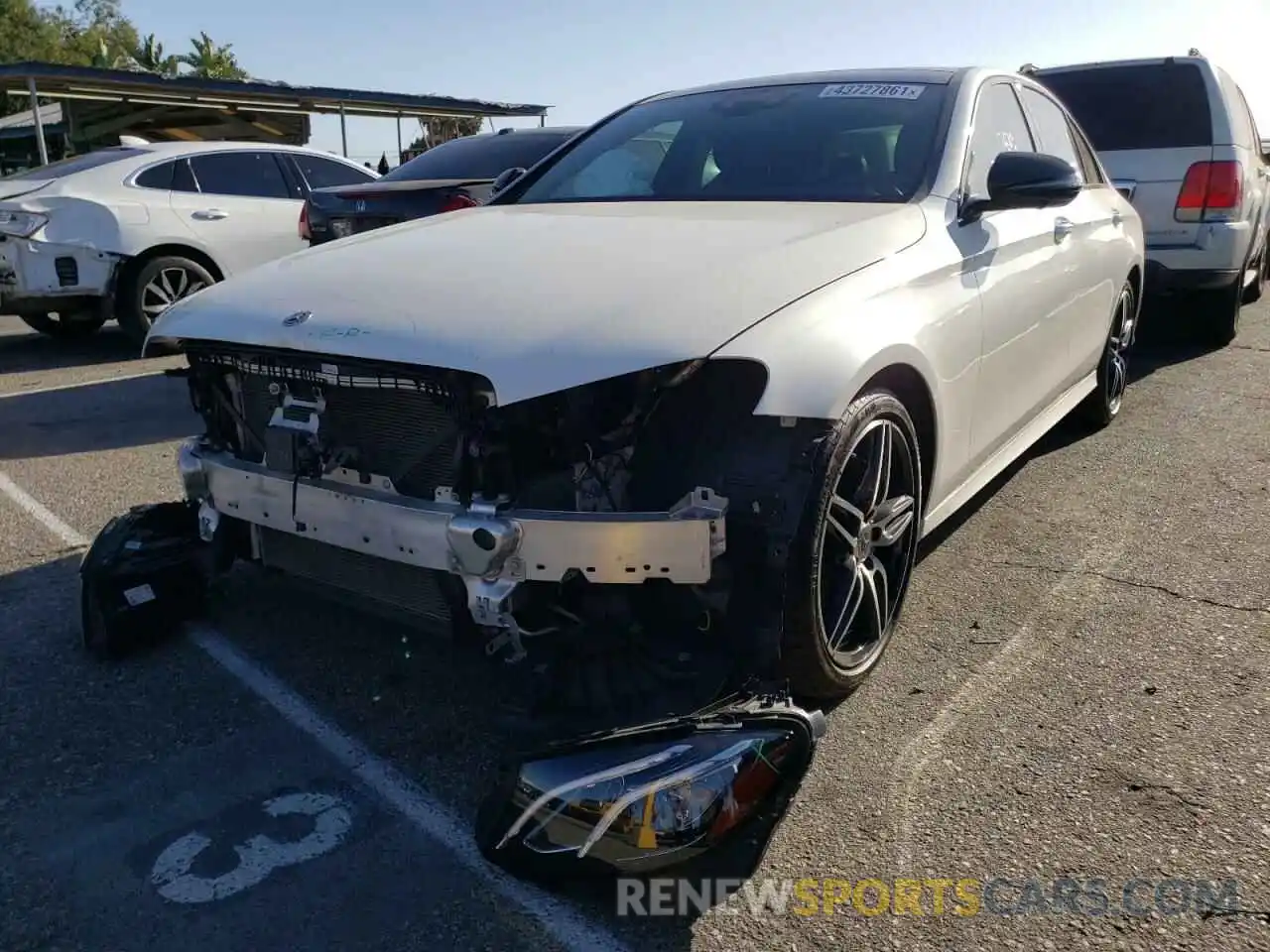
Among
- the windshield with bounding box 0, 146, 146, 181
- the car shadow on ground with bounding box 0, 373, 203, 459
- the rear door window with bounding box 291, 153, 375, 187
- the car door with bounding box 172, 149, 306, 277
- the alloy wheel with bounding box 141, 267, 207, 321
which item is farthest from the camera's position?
the rear door window with bounding box 291, 153, 375, 187

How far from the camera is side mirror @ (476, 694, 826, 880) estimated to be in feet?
7.02

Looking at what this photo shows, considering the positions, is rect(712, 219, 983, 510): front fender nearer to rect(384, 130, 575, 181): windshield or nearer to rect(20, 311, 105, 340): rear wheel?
rect(384, 130, 575, 181): windshield

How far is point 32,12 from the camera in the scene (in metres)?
55.8

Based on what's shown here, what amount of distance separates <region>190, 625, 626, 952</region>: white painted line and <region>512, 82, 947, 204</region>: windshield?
6.51 ft

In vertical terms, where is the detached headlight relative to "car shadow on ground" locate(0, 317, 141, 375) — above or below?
above

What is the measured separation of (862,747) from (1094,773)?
0.57 m

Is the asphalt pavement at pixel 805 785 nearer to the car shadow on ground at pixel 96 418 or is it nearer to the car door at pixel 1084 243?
the car door at pixel 1084 243

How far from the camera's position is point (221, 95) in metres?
18.7

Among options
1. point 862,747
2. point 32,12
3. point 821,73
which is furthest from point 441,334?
point 32,12

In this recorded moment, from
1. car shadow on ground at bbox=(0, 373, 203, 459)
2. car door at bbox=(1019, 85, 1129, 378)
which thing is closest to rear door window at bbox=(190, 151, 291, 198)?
car shadow on ground at bbox=(0, 373, 203, 459)

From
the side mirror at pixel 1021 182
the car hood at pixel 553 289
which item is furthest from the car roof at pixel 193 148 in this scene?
the side mirror at pixel 1021 182

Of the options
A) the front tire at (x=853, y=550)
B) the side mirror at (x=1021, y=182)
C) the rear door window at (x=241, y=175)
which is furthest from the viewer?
the rear door window at (x=241, y=175)

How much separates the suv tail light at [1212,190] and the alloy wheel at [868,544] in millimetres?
5142

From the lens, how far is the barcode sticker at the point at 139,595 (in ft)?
10.8
